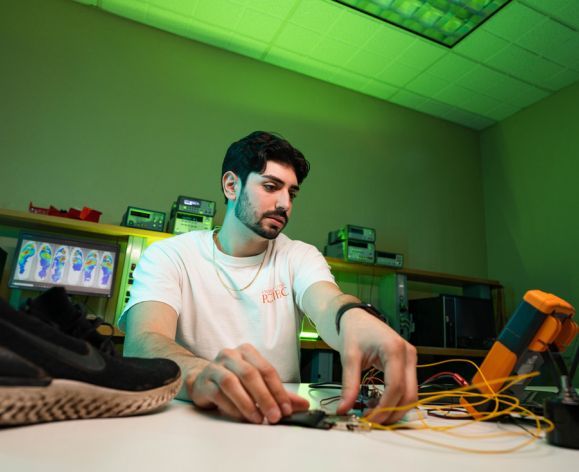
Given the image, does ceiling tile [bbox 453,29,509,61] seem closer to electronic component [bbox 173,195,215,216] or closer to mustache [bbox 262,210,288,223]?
electronic component [bbox 173,195,215,216]

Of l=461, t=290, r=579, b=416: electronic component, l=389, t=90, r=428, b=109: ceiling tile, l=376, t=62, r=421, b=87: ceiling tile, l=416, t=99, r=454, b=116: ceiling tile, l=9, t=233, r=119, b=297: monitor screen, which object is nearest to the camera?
l=461, t=290, r=579, b=416: electronic component

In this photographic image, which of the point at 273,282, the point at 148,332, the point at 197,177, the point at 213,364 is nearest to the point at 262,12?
the point at 197,177

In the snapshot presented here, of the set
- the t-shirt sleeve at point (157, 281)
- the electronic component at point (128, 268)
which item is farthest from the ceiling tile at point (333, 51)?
the t-shirt sleeve at point (157, 281)

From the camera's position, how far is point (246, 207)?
134cm

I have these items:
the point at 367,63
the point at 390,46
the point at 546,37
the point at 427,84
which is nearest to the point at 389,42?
the point at 390,46

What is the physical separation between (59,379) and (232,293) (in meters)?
0.81

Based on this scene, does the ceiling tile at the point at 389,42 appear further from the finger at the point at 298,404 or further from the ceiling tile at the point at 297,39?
the finger at the point at 298,404

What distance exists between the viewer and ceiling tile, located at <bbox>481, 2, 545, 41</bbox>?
7.75 feet

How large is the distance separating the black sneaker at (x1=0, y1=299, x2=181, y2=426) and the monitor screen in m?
1.65

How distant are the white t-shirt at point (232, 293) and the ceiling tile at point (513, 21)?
7.06 ft

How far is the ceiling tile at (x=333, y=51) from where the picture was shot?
2.70m

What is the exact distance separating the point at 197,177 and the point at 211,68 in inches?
32.5

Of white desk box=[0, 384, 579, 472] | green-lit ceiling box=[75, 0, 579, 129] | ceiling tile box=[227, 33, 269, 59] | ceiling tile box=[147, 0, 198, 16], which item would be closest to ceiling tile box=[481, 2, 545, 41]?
green-lit ceiling box=[75, 0, 579, 129]

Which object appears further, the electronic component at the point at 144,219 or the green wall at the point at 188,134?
the green wall at the point at 188,134
